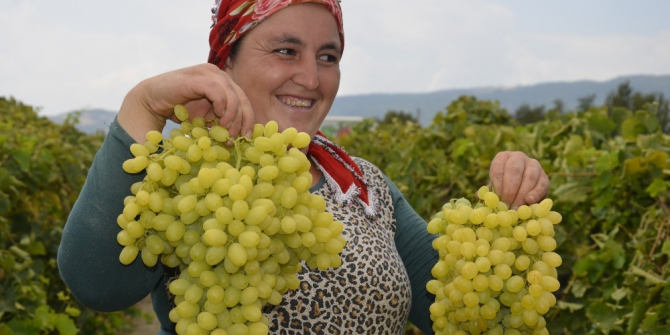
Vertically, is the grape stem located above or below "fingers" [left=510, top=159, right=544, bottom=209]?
below

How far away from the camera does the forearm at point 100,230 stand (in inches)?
Result: 55.7

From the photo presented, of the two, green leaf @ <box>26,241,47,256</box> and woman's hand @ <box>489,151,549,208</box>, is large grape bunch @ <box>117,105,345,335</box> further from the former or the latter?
green leaf @ <box>26,241,47,256</box>

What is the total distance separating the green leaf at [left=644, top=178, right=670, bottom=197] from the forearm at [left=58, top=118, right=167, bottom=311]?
6.81 feet

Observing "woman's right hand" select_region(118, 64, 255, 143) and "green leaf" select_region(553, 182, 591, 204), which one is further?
"green leaf" select_region(553, 182, 591, 204)

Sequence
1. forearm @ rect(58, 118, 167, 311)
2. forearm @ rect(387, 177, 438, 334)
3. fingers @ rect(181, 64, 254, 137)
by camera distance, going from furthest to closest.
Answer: forearm @ rect(387, 177, 438, 334), forearm @ rect(58, 118, 167, 311), fingers @ rect(181, 64, 254, 137)

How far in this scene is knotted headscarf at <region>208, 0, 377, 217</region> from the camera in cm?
179

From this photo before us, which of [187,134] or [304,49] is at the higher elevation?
[304,49]

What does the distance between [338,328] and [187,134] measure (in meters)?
0.72

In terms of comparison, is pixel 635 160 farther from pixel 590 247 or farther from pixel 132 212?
pixel 132 212

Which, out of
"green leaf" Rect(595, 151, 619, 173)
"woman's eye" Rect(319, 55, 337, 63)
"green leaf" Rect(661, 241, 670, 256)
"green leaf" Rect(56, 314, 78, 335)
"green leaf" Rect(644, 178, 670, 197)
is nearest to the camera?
"woman's eye" Rect(319, 55, 337, 63)

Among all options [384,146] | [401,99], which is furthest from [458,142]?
[401,99]

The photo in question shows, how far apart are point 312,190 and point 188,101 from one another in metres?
0.67

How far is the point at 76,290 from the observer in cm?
151

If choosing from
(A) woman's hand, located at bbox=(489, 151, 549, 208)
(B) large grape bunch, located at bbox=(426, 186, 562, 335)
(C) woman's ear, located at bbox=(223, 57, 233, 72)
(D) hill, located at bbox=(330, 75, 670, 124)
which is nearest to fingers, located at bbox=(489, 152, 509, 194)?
(A) woman's hand, located at bbox=(489, 151, 549, 208)
